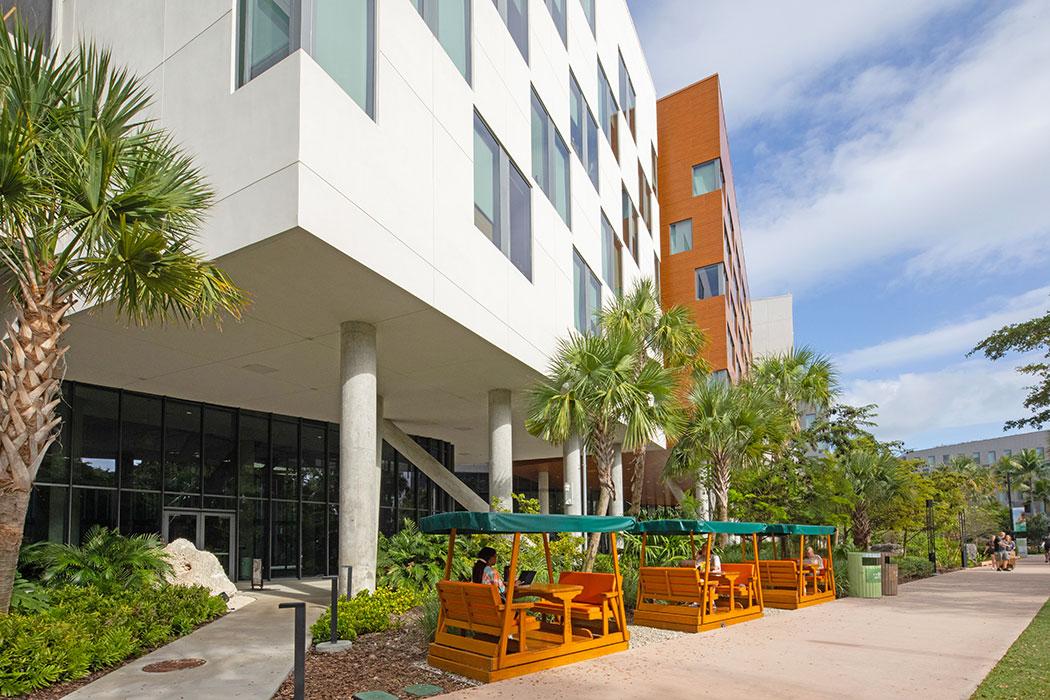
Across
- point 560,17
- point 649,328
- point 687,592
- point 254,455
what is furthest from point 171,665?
point 560,17

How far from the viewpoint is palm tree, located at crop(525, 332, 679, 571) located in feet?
56.0

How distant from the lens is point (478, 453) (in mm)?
36406

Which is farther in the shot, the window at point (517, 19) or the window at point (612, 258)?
the window at point (612, 258)

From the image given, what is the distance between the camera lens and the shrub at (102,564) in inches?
506

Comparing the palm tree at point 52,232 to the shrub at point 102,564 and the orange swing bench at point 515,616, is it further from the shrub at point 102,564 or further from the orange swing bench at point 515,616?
the shrub at point 102,564

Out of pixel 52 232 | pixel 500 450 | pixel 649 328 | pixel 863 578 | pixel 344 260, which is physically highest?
pixel 649 328

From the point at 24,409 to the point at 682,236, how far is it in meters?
32.7

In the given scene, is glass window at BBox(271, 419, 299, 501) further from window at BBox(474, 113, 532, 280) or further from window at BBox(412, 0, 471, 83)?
window at BBox(412, 0, 471, 83)

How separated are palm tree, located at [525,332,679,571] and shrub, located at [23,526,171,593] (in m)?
7.90

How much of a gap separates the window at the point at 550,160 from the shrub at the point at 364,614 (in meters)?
11.3

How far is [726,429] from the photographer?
74.1 ft

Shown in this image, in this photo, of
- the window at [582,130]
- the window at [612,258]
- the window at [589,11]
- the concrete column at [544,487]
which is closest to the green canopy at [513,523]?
the window at [582,130]

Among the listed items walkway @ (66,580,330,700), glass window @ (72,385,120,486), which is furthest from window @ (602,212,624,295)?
walkway @ (66,580,330,700)

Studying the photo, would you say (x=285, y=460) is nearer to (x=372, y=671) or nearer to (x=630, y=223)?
(x=630, y=223)
